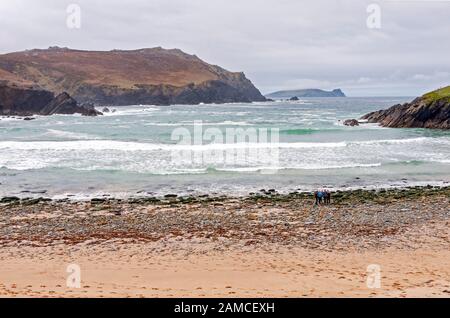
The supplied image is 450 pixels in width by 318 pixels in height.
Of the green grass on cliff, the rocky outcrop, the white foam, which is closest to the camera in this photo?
the white foam

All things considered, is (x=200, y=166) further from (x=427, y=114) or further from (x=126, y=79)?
(x=126, y=79)

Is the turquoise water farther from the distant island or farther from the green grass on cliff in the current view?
the distant island

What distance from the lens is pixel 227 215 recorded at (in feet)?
56.9

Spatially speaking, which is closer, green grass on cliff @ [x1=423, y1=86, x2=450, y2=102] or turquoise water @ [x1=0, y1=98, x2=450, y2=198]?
turquoise water @ [x1=0, y1=98, x2=450, y2=198]

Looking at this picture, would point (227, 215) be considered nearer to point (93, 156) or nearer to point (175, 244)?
point (175, 244)

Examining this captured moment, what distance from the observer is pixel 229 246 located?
13594 millimetres

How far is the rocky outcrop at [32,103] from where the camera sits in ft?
269

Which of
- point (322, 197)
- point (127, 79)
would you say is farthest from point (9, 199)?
→ point (127, 79)

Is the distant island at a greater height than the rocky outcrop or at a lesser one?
greater

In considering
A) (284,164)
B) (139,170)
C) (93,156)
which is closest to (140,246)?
(139,170)

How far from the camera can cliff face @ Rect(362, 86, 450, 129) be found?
176 ft

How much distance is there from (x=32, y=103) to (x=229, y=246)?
278 feet

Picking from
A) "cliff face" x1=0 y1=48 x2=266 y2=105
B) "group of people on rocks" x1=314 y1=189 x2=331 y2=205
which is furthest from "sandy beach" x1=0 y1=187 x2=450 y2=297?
"cliff face" x1=0 y1=48 x2=266 y2=105
